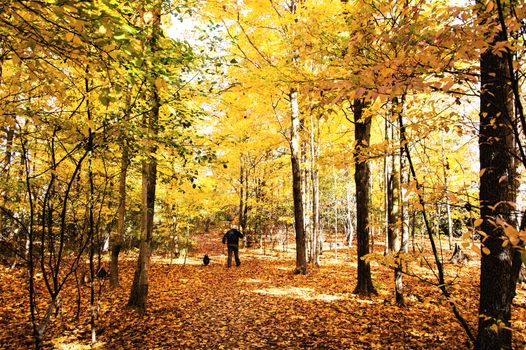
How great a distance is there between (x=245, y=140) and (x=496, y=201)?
5644 mm

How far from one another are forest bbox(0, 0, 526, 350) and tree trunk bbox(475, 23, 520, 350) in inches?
0.7

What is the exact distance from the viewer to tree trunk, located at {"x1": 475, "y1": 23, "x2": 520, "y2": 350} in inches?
128

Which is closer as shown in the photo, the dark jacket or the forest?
the forest

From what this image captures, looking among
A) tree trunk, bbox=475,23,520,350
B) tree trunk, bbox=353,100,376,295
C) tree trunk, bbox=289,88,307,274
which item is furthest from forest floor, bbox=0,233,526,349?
tree trunk, bbox=475,23,520,350

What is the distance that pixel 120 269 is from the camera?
12312 mm

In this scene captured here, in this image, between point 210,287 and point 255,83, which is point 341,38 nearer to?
point 255,83

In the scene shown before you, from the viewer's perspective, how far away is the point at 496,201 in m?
3.32

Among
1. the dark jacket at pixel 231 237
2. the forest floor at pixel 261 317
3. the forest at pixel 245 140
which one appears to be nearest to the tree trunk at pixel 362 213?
the forest at pixel 245 140

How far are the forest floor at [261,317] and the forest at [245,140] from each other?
0.05 m

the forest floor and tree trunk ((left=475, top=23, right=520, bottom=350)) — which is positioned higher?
tree trunk ((left=475, top=23, right=520, bottom=350))

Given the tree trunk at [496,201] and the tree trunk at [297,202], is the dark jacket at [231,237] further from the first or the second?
the tree trunk at [496,201]

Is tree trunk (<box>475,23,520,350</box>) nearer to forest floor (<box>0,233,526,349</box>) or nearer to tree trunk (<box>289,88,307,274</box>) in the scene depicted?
forest floor (<box>0,233,526,349</box>)

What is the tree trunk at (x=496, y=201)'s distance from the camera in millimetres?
3264

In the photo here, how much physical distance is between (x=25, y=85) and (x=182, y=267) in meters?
10.0
